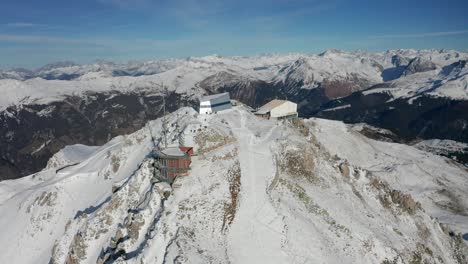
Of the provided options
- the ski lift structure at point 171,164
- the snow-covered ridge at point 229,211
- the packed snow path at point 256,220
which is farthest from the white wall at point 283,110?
the ski lift structure at point 171,164

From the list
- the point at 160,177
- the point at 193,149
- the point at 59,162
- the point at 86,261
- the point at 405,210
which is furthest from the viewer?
the point at 59,162

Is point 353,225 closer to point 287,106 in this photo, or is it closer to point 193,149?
point 193,149

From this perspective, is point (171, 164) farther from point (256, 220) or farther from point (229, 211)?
point (256, 220)

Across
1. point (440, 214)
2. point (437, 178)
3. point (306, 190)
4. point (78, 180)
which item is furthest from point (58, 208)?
point (437, 178)

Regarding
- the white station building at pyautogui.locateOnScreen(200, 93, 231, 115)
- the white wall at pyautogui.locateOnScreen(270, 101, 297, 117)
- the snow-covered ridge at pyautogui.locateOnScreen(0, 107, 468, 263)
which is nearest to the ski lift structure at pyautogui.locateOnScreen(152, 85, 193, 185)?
the snow-covered ridge at pyautogui.locateOnScreen(0, 107, 468, 263)

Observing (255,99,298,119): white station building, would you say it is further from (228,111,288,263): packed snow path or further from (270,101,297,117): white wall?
(228,111,288,263): packed snow path

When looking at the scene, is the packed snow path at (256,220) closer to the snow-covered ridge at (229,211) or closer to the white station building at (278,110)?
the snow-covered ridge at (229,211)

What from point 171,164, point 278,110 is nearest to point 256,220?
point 171,164
